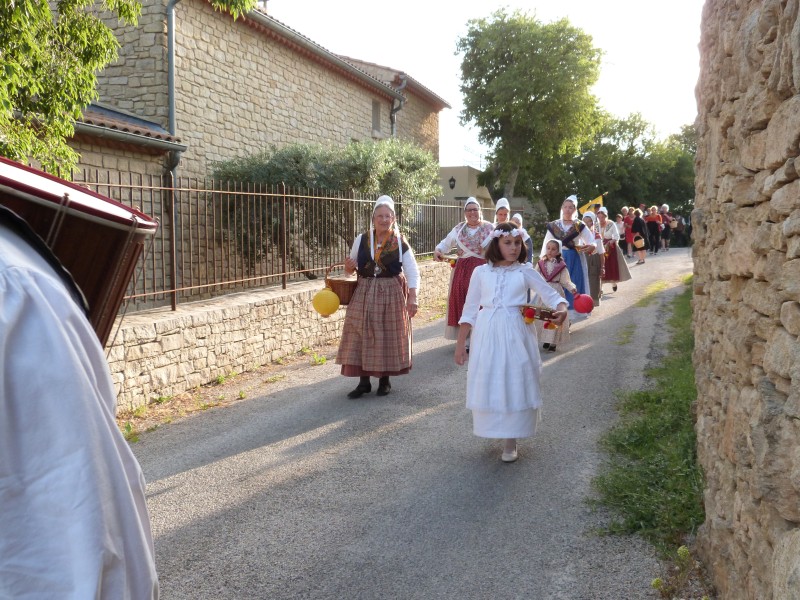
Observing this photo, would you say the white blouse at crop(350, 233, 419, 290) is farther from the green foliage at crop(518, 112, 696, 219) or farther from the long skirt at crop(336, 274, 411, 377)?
the green foliage at crop(518, 112, 696, 219)

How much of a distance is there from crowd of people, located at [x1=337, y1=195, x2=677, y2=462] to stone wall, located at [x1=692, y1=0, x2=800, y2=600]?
155 cm

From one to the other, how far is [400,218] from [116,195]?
763 cm

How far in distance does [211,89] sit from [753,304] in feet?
42.2

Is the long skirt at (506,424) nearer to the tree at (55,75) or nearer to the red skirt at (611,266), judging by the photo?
the tree at (55,75)

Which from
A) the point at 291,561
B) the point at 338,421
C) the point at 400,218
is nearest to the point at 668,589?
the point at 291,561

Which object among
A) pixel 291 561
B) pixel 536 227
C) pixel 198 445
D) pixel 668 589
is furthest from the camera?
Result: pixel 536 227

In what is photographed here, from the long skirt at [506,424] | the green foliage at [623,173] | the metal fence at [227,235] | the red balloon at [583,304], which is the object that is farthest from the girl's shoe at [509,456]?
the green foliage at [623,173]

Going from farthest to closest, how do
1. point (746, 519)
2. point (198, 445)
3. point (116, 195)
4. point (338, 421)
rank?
point (116, 195), point (338, 421), point (198, 445), point (746, 519)

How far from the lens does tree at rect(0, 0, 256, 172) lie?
580cm

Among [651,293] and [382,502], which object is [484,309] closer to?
[382,502]

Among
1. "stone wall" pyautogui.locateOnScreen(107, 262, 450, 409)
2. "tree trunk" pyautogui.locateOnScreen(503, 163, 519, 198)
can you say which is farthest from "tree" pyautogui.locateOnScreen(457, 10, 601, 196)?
"stone wall" pyautogui.locateOnScreen(107, 262, 450, 409)

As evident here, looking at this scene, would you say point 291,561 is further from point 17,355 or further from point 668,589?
point 17,355

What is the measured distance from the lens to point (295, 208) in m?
10.4

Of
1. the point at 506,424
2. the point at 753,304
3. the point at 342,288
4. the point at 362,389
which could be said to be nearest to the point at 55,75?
the point at 342,288
